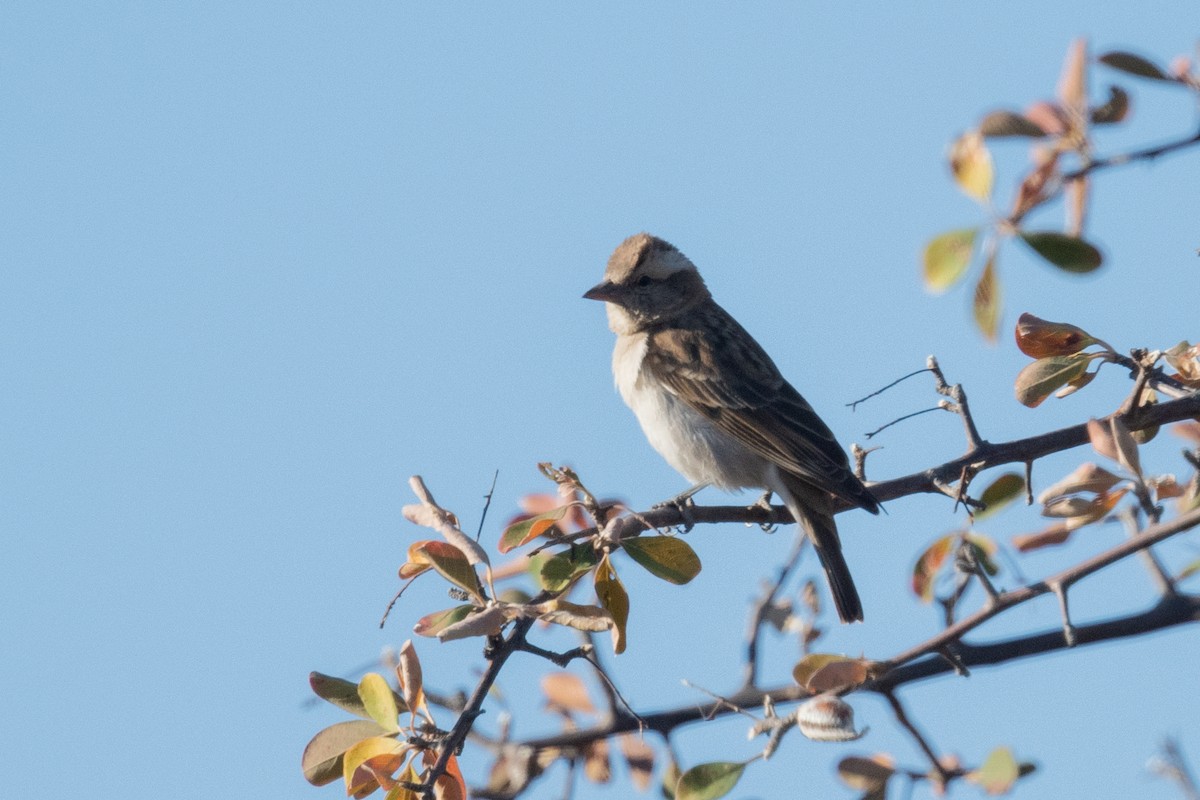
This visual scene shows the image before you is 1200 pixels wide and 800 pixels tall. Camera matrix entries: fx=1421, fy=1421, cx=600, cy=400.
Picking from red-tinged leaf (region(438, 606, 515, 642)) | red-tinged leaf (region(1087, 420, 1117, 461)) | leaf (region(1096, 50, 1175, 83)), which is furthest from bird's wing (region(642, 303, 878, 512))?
leaf (region(1096, 50, 1175, 83))

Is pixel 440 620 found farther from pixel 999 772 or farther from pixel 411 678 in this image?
pixel 999 772

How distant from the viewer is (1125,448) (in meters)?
3.32

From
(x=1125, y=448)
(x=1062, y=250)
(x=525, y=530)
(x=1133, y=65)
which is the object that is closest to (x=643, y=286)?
(x=525, y=530)

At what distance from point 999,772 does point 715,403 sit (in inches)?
156

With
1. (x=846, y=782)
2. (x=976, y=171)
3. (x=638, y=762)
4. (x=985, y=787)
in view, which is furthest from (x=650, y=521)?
(x=976, y=171)

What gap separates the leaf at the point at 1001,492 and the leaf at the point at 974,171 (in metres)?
1.78

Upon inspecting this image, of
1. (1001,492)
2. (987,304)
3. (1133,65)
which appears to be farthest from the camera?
(1001,492)

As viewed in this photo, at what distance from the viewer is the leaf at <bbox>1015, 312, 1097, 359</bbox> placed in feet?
13.3

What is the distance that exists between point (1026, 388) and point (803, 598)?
3.53 ft

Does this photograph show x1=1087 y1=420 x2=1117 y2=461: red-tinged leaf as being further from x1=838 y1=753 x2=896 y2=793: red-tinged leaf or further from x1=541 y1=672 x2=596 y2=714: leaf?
x1=541 y1=672 x2=596 y2=714: leaf

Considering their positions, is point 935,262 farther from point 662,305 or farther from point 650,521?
point 662,305

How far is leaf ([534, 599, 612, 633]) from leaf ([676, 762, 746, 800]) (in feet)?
1.34

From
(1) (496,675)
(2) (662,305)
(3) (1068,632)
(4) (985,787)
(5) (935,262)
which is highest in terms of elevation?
(2) (662,305)

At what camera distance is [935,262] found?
7.27ft
